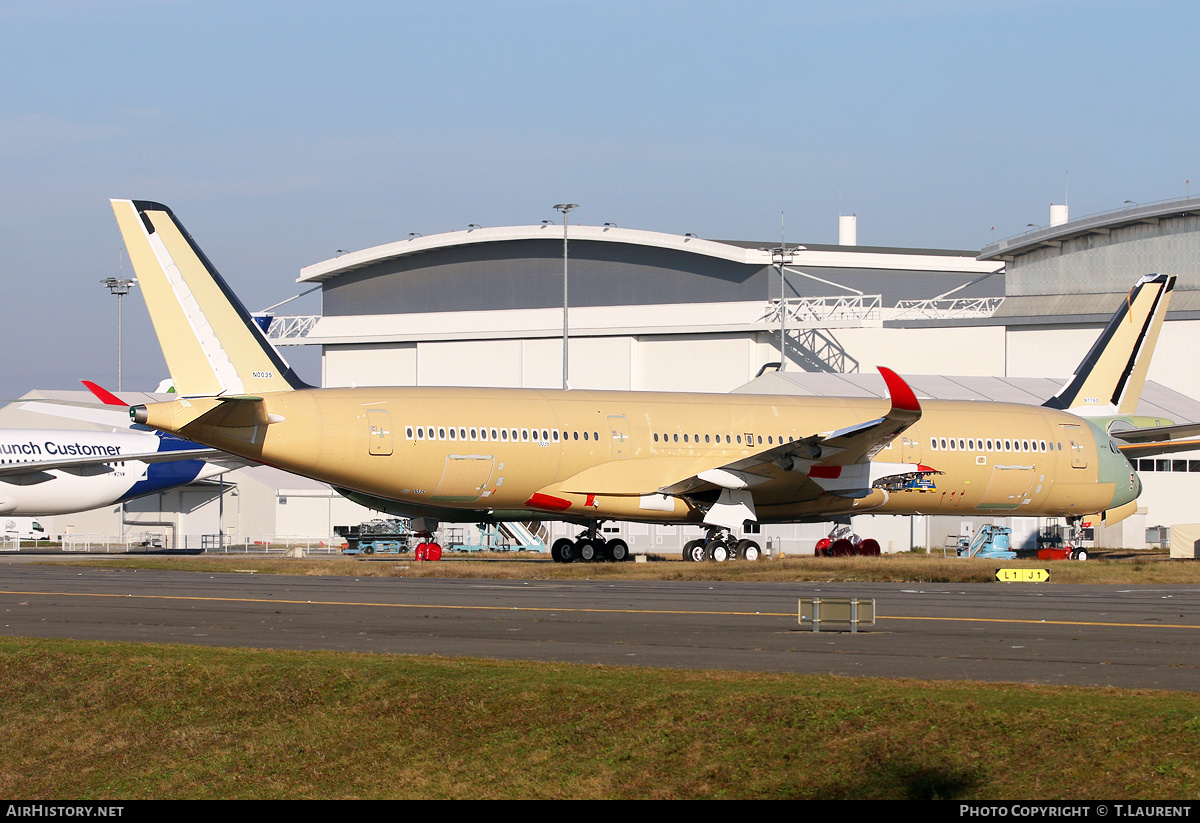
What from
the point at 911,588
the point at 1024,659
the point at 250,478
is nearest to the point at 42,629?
the point at 1024,659

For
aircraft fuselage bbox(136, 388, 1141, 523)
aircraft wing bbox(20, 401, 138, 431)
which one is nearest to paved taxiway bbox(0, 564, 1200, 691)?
A: aircraft fuselage bbox(136, 388, 1141, 523)

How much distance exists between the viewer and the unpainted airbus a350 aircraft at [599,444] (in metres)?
33.4

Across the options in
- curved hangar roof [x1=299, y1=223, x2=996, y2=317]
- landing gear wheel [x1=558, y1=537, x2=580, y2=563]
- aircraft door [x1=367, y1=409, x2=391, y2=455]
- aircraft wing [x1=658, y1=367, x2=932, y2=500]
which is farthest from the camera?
curved hangar roof [x1=299, y1=223, x2=996, y2=317]

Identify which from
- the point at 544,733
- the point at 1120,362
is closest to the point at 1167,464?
the point at 1120,362

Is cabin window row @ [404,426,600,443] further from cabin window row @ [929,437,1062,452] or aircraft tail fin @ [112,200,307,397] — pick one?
cabin window row @ [929,437,1062,452]

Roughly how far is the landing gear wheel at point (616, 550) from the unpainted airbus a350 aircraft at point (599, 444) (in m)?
0.07

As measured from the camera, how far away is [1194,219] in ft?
230

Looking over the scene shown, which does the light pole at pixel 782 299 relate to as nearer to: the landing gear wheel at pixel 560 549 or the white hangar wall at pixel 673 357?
the white hangar wall at pixel 673 357

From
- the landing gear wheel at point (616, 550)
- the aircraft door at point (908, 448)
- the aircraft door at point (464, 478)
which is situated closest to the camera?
the aircraft door at point (464, 478)

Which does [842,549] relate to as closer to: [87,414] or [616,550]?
[616,550]

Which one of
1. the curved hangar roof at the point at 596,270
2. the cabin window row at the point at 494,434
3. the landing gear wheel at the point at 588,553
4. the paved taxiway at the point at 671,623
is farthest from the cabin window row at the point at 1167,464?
the paved taxiway at the point at 671,623

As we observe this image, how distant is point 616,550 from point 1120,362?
19553mm

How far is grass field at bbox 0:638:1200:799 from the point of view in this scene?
376 inches

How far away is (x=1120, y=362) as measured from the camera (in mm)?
48188
